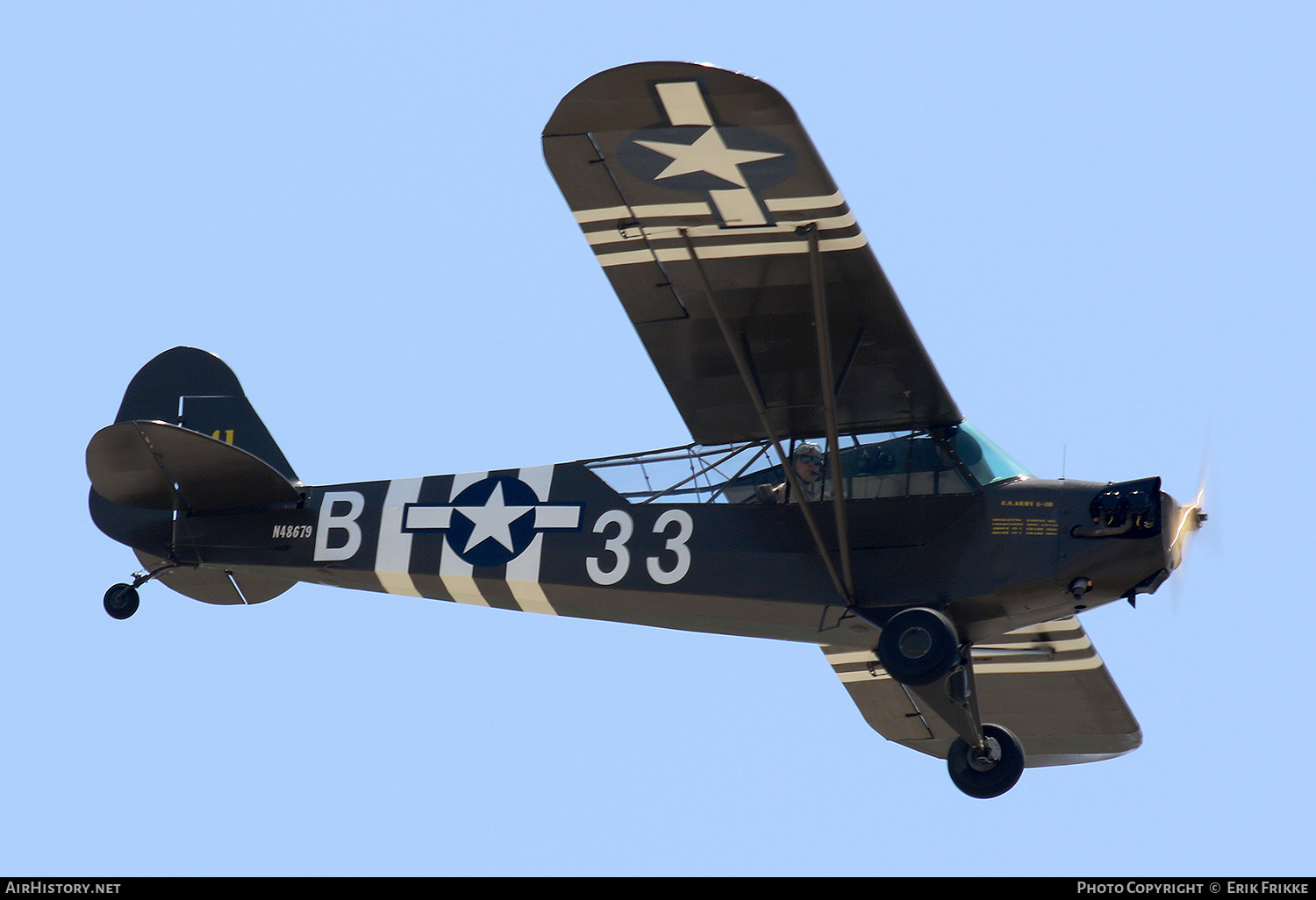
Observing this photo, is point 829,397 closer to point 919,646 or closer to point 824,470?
point 824,470

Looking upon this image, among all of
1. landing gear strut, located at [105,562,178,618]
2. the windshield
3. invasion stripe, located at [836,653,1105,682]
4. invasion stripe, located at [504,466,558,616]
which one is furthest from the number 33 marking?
landing gear strut, located at [105,562,178,618]

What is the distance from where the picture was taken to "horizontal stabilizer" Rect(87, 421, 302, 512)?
9930 millimetres

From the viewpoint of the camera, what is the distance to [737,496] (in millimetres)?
9547

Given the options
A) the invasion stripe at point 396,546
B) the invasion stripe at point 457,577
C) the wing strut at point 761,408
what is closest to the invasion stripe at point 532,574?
the invasion stripe at point 457,577

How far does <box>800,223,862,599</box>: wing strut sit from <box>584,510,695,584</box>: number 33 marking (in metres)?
0.92

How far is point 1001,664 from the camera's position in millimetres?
11227

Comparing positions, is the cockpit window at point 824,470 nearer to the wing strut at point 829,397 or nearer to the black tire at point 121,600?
the wing strut at point 829,397

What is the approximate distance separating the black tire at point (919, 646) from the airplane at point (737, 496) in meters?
0.01

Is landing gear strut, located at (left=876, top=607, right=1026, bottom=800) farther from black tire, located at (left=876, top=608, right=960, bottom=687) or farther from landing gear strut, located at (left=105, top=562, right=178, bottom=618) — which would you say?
landing gear strut, located at (left=105, top=562, right=178, bottom=618)

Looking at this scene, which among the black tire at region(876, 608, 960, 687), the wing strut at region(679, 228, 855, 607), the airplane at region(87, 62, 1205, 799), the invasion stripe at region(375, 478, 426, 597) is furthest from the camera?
the invasion stripe at region(375, 478, 426, 597)

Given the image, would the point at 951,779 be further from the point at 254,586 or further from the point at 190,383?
the point at 190,383

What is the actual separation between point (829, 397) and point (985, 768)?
2.60 m

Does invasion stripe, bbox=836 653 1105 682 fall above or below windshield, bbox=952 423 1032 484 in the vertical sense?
below
